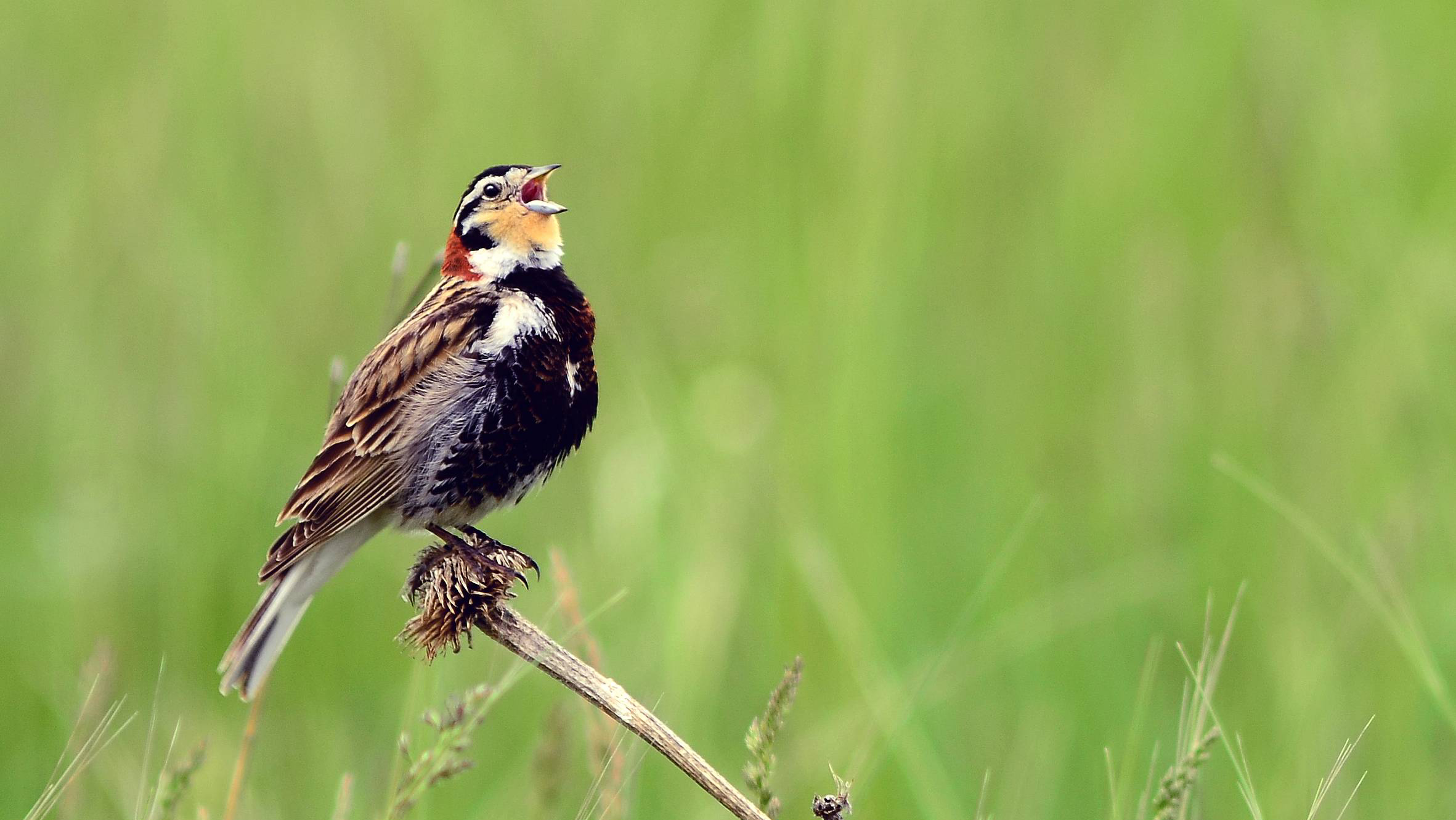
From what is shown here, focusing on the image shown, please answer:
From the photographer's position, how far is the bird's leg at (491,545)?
2754 mm

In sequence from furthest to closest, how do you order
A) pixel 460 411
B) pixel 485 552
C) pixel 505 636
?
pixel 460 411, pixel 485 552, pixel 505 636

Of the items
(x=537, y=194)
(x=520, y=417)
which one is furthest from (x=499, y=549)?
(x=537, y=194)

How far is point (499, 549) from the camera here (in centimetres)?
272

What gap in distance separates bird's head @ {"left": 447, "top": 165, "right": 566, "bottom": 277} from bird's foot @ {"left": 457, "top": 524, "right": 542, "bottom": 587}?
20.4 inches

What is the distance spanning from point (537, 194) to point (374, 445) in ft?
2.04

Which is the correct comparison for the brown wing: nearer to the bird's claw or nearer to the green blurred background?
the bird's claw

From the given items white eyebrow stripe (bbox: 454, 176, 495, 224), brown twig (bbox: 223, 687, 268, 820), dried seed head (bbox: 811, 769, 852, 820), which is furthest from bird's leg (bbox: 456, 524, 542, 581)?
dried seed head (bbox: 811, 769, 852, 820)

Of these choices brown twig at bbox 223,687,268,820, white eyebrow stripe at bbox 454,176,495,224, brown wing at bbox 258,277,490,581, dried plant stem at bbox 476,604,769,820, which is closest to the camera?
dried plant stem at bbox 476,604,769,820

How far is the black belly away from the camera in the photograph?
2.99 meters

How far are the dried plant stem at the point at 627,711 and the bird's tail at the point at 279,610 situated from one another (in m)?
1.00

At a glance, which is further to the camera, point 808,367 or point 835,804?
point 808,367

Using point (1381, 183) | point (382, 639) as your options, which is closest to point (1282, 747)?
point (1381, 183)

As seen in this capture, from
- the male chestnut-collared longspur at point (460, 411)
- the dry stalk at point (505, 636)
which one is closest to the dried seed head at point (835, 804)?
the dry stalk at point (505, 636)

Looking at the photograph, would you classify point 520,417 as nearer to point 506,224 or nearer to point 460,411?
point 460,411
